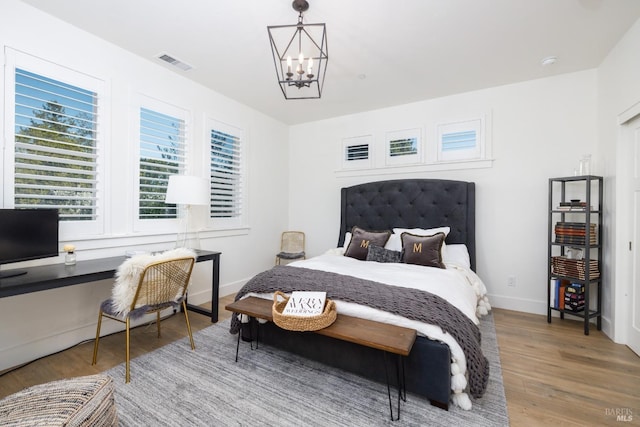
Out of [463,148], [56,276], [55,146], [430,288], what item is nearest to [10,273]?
[56,276]

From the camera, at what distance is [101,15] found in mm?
2266

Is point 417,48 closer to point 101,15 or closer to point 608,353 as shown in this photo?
point 101,15

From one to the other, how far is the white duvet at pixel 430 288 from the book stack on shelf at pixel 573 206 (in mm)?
1128

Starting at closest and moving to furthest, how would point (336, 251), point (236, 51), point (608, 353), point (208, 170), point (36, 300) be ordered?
1. point (36, 300)
2. point (608, 353)
3. point (236, 51)
4. point (208, 170)
5. point (336, 251)

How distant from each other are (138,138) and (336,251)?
2567mm

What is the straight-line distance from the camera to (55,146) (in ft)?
7.60

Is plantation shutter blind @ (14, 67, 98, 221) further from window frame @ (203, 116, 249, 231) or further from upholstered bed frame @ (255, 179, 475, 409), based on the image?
upholstered bed frame @ (255, 179, 475, 409)

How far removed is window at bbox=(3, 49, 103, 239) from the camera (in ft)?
7.00

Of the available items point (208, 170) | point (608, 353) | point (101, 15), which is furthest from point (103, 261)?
point (608, 353)

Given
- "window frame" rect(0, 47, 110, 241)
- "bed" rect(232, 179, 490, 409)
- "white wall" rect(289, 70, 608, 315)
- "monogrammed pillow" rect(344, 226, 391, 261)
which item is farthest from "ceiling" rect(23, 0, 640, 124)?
"monogrammed pillow" rect(344, 226, 391, 261)

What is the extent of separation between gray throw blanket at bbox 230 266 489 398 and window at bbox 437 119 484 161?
2298mm

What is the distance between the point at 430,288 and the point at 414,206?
1.77m

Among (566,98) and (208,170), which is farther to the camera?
(208,170)

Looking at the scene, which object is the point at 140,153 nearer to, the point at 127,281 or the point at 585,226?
the point at 127,281
